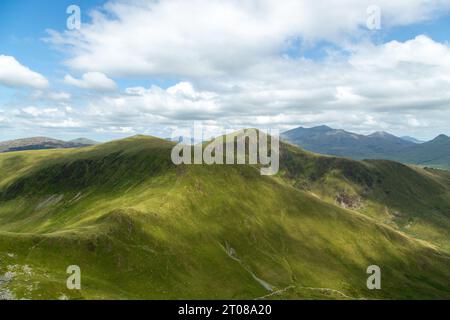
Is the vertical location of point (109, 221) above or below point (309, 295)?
above

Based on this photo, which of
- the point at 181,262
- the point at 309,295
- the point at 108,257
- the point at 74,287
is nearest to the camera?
the point at 74,287

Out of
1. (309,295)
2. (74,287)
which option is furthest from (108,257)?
(309,295)
